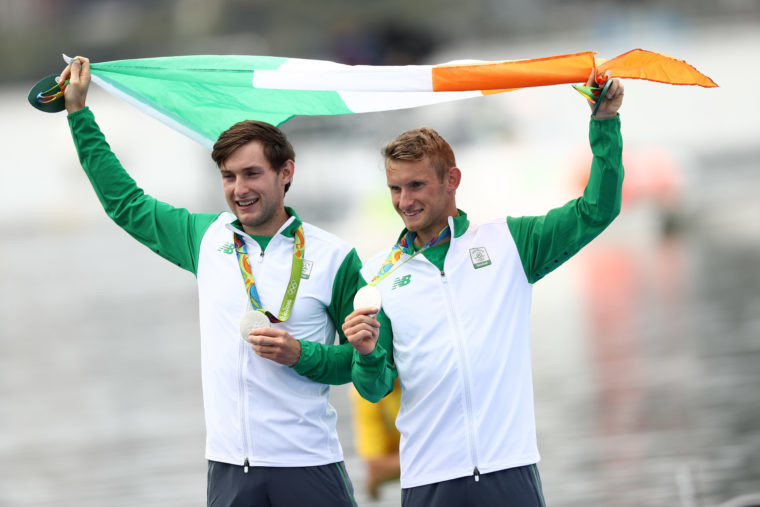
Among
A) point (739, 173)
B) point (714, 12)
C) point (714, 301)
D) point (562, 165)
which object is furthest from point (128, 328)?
point (714, 12)

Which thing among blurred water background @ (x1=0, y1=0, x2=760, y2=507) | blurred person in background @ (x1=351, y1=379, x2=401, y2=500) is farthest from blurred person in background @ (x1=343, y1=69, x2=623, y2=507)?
blurred person in background @ (x1=351, y1=379, x2=401, y2=500)

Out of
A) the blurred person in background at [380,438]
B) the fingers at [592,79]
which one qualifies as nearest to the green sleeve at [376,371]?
the fingers at [592,79]

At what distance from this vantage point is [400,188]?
159 inches

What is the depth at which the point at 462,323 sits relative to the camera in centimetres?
402

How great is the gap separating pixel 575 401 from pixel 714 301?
4853mm

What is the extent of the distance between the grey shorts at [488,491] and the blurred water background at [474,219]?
138cm

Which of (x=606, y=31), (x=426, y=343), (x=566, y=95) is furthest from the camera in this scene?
(x=606, y=31)

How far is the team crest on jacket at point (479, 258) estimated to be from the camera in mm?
4105

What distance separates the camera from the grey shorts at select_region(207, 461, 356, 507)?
163 inches

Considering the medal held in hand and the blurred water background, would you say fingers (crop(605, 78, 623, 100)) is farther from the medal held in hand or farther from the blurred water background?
the medal held in hand

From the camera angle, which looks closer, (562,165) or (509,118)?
(562,165)

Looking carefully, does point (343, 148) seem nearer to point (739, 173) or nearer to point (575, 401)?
point (739, 173)

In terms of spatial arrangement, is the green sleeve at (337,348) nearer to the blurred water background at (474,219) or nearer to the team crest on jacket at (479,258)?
the team crest on jacket at (479,258)

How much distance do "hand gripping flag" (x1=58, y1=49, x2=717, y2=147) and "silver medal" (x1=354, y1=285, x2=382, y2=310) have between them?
88 cm
